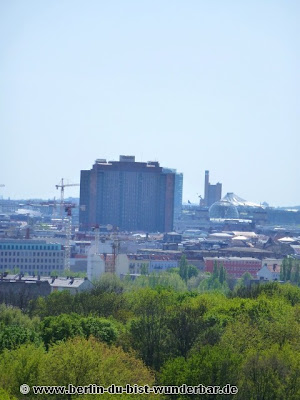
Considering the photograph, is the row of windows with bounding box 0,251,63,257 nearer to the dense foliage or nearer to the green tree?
the dense foliage

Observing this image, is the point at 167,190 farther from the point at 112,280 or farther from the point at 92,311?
the point at 92,311

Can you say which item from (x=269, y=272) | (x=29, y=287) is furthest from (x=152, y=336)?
(x=269, y=272)

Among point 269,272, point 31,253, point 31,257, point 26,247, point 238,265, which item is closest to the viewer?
point 31,257

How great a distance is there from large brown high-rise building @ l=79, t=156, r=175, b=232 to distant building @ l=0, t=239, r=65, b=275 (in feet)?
224

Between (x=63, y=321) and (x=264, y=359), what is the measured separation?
1109 cm

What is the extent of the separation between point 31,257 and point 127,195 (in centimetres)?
7606

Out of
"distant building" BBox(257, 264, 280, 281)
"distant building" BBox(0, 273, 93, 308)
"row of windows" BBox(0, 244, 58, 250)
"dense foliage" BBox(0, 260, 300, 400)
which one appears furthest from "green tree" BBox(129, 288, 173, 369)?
"row of windows" BBox(0, 244, 58, 250)

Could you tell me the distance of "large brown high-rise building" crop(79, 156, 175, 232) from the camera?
7539 inches

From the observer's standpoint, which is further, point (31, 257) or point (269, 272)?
point (269, 272)

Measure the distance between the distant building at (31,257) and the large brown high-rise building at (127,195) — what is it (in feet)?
224

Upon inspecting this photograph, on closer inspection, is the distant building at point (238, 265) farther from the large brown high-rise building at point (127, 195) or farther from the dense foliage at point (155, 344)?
the dense foliage at point (155, 344)

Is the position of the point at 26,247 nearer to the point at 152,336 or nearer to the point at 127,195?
the point at 127,195

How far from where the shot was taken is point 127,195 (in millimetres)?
194750

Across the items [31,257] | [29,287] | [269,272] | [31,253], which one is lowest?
[269,272]
